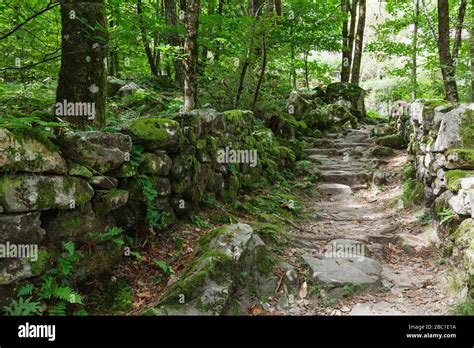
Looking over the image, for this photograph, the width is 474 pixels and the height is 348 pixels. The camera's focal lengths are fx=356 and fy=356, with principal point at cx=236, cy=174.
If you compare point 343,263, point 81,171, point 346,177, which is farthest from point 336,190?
point 81,171

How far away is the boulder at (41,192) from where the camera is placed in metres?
3.18

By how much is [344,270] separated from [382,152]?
742 centimetres

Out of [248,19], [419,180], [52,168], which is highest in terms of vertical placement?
[248,19]

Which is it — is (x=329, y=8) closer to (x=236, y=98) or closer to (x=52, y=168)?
(x=236, y=98)

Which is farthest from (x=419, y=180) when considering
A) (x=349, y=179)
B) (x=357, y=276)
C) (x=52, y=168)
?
(x=52, y=168)

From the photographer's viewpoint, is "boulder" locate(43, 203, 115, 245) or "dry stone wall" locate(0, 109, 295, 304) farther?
"boulder" locate(43, 203, 115, 245)

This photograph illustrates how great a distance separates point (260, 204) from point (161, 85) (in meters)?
6.54

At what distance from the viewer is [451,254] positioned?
206 inches

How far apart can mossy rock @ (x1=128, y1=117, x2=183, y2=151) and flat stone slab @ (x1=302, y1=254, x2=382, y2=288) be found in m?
2.75

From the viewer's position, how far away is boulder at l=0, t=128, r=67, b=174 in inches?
123

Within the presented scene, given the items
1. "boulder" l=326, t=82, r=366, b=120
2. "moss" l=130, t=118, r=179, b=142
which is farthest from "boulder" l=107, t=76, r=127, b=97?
"boulder" l=326, t=82, r=366, b=120
